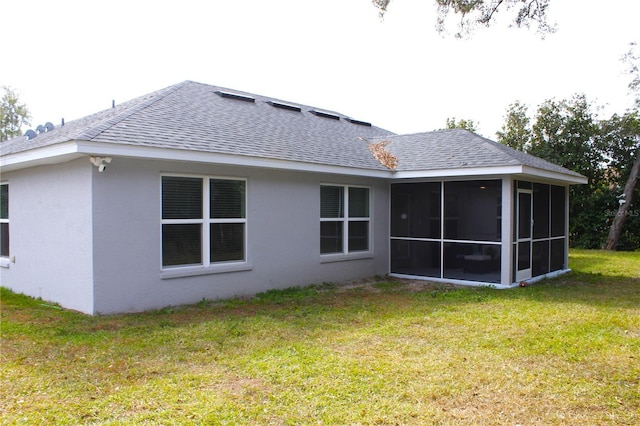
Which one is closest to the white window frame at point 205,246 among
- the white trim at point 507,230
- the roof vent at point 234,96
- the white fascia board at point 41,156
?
the white fascia board at point 41,156

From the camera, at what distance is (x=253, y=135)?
10203 millimetres

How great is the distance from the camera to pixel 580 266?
49.4 ft

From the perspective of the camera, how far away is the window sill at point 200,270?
821 cm

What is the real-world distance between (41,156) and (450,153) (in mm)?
8555

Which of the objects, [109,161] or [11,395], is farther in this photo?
[109,161]

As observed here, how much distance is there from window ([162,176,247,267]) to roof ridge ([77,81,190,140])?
4.09 feet

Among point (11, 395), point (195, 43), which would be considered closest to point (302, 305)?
point (11, 395)

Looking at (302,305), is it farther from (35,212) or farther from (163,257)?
(35,212)

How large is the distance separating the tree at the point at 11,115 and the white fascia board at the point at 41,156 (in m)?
44.8

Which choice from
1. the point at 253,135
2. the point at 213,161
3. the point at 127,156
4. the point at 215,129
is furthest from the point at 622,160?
the point at 127,156

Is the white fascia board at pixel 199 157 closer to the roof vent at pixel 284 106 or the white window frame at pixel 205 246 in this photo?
the white window frame at pixel 205 246

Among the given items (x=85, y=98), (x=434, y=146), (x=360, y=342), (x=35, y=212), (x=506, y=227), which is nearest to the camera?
(x=360, y=342)

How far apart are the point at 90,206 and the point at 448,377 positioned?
569 centimetres

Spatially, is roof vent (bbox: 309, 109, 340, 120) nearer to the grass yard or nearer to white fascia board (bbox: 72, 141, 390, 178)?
white fascia board (bbox: 72, 141, 390, 178)
